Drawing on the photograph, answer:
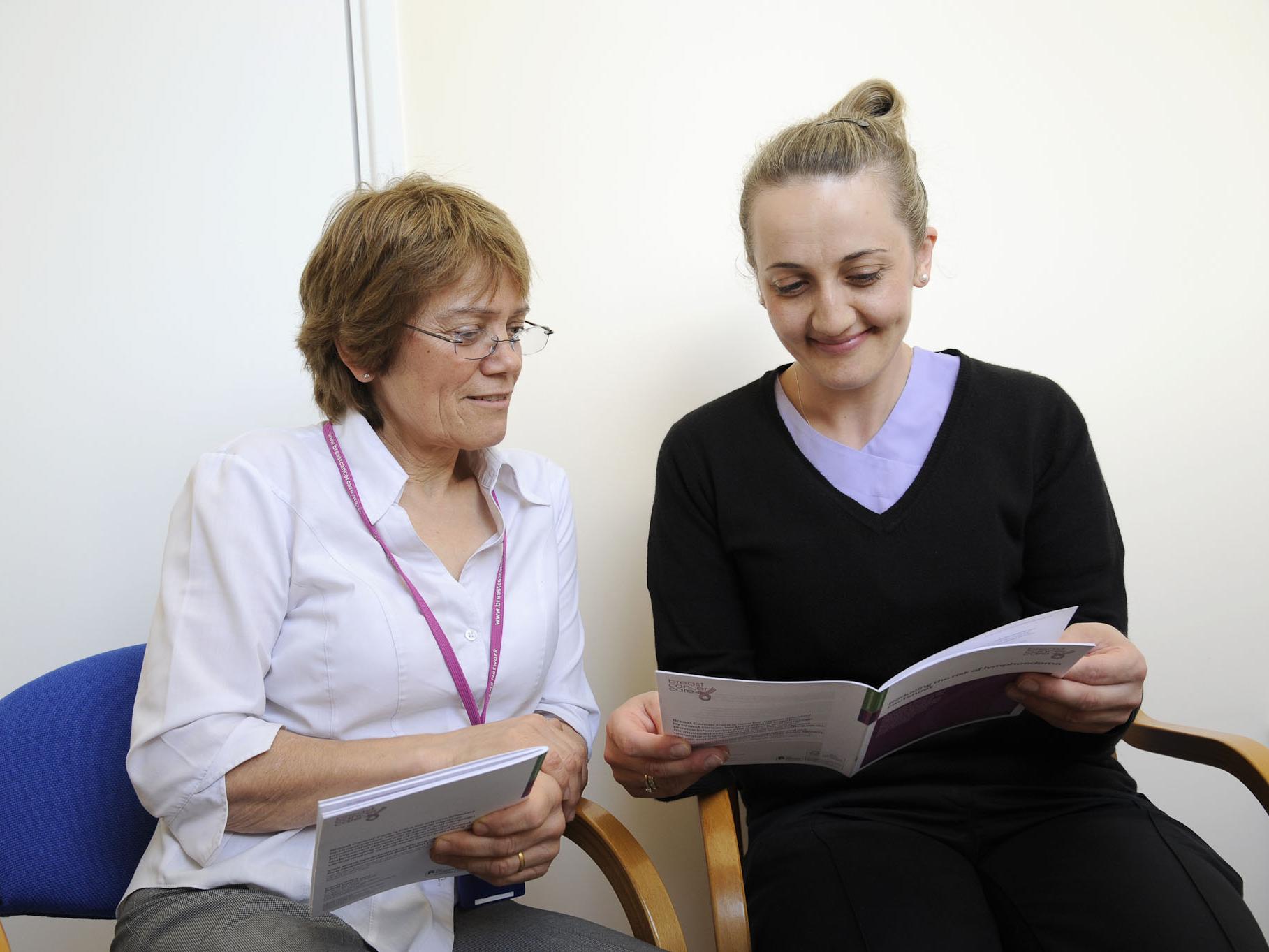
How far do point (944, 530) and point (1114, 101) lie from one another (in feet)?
3.87

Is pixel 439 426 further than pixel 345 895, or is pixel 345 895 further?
pixel 439 426

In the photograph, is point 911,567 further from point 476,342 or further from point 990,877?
point 476,342

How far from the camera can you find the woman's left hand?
1.23 metres

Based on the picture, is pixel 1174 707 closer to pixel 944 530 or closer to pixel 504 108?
pixel 944 530

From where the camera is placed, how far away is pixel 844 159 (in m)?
1.40

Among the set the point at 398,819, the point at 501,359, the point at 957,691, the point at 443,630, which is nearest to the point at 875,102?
the point at 501,359

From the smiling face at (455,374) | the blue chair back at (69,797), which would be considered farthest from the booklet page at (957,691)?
the blue chair back at (69,797)

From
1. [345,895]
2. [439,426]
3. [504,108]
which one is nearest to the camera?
[345,895]

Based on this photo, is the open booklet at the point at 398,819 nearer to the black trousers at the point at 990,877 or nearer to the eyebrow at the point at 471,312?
the black trousers at the point at 990,877

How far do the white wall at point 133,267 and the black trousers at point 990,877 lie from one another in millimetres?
1260

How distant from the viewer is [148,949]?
3.62 ft

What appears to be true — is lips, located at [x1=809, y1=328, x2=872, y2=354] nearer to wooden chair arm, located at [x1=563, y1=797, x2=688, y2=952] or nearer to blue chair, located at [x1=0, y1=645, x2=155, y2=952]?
wooden chair arm, located at [x1=563, y1=797, x2=688, y2=952]

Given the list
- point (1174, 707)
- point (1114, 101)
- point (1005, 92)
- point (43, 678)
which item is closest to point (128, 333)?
point (43, 678)

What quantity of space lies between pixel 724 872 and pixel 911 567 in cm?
51
